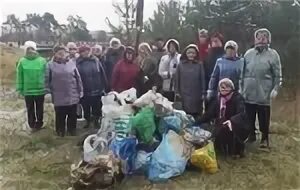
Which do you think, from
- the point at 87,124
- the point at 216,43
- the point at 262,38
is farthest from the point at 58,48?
the point at 262,38

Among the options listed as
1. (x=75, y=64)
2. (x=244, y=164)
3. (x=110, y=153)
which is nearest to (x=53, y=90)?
(x=75, y=64)

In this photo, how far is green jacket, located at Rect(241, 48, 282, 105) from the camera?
3756mm

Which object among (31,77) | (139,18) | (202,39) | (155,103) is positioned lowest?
(155,103)

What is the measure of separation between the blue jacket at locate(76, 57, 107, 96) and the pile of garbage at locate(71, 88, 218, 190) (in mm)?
588

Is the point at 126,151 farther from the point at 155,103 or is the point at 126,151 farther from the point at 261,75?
the point at 261,75

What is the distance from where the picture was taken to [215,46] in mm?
4211

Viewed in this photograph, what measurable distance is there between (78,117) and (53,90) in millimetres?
396

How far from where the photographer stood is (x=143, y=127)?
137 inches

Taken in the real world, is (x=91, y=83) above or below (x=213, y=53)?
below

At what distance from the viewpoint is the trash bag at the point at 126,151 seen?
329 cm

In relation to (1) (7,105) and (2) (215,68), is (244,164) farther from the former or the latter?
(1) (7,105)

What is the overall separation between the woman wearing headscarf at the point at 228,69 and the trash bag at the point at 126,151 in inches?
32.5

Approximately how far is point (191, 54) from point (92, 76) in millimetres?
922

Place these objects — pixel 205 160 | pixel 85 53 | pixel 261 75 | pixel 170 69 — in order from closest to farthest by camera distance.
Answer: pixel 205 160 → pixel 261 75 → pixel 170 69 → pixel 85 53
